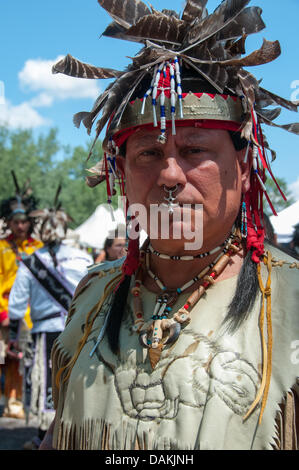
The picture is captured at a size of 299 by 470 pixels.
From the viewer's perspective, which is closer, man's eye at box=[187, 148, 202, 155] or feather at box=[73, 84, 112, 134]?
man's eye at box=[187, 148, 202, 155]

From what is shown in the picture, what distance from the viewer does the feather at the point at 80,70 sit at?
81.8 inches

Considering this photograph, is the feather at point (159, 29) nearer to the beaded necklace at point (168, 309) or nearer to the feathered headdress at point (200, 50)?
the feathered headdress at point (200, 50)

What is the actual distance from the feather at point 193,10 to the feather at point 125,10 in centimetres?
18

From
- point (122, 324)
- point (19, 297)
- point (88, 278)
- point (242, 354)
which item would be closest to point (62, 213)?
point (19, 297)

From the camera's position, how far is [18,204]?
21.9 ft

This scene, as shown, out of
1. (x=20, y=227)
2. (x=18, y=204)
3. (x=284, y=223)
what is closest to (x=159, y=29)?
(x=20, y=227)

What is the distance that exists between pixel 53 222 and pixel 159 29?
15.1 ft

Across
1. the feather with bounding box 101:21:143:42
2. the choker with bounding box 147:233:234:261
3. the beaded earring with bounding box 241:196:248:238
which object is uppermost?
the feather with bounding box 101:21:143:42

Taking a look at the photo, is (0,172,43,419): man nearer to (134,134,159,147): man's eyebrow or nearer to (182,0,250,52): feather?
(134,134,159,147): man's eyebrow

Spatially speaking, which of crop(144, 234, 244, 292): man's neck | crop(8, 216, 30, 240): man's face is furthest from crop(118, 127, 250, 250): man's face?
crop(8, 216, 30, 240): man's face

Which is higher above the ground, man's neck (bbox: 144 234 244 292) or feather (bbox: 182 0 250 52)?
feather (bbox: 182 0 250 52)

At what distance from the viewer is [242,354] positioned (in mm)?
1719

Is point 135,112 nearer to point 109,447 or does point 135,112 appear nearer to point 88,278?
point 88,278

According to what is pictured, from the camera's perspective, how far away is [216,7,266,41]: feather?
6.23 feet
